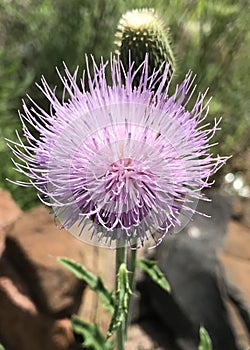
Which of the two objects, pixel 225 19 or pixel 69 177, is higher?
pixel 69 177

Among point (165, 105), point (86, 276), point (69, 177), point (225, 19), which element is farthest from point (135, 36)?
point (225, 19)

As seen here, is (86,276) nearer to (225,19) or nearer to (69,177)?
(69,177)

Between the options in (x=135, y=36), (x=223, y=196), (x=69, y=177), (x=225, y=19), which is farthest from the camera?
(x=225, y=19)

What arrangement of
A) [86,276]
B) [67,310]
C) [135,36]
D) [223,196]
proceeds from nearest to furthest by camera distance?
[135,36]
[86,276]
[67,310]
[223,196]

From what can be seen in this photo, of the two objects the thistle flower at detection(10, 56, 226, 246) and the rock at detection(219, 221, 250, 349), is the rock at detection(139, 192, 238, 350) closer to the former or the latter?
the rock at detection(219, 221, 250, 349)

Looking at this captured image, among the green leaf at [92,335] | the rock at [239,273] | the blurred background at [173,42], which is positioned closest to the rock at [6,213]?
the blurred background at [173,42]

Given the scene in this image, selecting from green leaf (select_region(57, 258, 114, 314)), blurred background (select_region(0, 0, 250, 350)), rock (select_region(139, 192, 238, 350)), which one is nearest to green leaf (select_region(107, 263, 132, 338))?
Result: green leaf (select_region(57, 258, 114, 314))
